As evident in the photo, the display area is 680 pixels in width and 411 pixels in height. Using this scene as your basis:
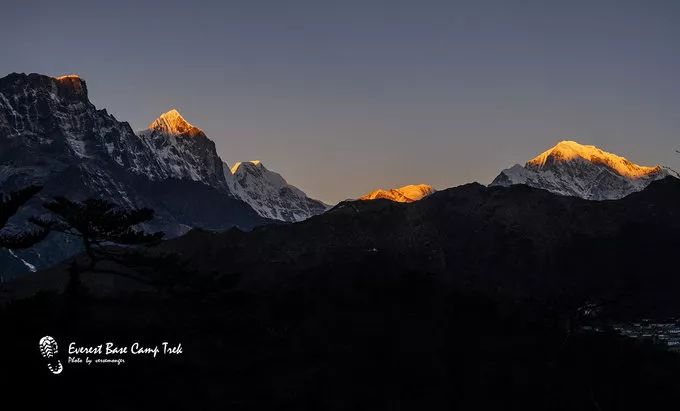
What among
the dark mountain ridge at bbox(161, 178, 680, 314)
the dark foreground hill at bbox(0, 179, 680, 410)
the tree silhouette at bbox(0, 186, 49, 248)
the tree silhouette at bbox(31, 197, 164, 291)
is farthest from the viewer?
the dark mountain ridge at bbox(161, 178, 680, 314)

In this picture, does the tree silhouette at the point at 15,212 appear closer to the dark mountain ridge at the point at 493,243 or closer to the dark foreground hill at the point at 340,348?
the dark foreground hill at the point at 340,348

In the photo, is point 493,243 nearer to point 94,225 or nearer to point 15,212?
point 94,225

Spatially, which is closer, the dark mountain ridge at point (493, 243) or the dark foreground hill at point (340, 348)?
the dark foreground hill at point (340, 348)

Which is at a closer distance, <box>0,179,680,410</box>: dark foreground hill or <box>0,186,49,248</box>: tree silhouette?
<box>0,186,49,248</box>: tree silhouette

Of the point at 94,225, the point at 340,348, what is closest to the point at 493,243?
the point at 340,348

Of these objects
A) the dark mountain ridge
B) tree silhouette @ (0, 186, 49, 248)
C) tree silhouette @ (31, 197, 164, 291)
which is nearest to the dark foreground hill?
tree silhouette @ (31, 197, 164, 291)

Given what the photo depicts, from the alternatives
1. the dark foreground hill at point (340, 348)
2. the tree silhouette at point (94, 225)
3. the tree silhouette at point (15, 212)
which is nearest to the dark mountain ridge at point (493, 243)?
the dark foreground hill at point (340, 348)

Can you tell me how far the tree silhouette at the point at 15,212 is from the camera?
28.6 metres

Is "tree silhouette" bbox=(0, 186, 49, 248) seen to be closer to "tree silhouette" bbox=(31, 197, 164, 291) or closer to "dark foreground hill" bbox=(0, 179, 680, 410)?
"tree silhouette" bbox=(31, 197, 164, 291)

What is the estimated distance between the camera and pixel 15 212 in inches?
1228

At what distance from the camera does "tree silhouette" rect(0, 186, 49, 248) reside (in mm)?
28641

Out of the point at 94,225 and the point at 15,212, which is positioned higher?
the point at 94,225

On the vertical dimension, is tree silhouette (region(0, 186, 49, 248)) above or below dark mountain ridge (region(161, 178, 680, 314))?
below

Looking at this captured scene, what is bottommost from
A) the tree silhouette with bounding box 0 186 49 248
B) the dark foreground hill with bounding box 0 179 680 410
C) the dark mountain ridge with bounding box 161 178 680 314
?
the dark foreground hill with bounding box 0 179 680 410
